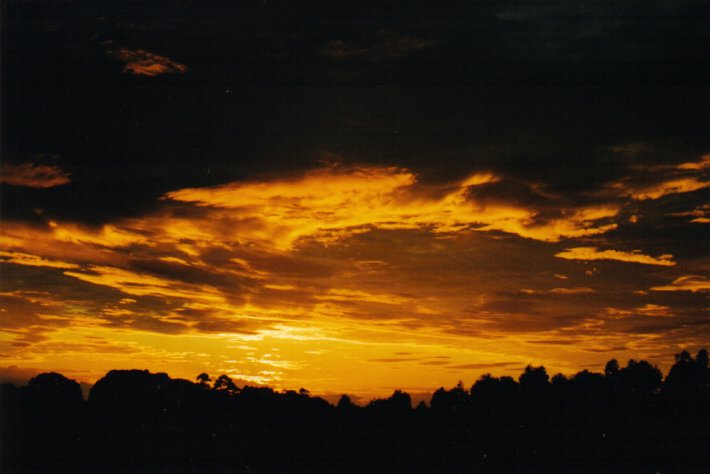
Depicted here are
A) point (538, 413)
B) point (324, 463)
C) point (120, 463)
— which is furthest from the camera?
point (538, 413)

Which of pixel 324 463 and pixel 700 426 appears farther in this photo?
pixel 700 426

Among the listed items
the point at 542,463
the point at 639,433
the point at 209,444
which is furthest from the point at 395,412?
the point at 639,433

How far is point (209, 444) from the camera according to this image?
26.7 m

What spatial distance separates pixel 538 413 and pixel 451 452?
4.87m

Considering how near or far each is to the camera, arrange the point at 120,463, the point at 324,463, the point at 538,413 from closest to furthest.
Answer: the point at 324,463 → the point at 120,463 → the point at 538,413

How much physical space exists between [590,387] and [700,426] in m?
4.42

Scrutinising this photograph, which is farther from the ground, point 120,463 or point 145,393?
point 145,393

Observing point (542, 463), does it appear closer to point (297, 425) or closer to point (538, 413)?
point (538, 413)

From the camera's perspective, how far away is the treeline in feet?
82.1

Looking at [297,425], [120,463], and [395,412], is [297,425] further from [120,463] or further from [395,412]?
[120,463]

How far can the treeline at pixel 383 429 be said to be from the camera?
82.1ft

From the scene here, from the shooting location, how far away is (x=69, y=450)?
27125 millimetres

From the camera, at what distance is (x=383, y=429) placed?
2630 centimetres

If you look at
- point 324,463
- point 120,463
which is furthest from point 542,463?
point 120,463
